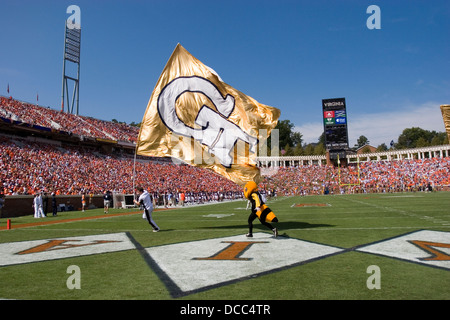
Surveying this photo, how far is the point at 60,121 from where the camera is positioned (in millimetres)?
46562

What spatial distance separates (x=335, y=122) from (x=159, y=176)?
116 ft

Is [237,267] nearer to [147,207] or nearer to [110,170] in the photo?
[147,207]

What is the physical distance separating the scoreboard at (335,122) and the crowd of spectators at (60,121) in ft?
115

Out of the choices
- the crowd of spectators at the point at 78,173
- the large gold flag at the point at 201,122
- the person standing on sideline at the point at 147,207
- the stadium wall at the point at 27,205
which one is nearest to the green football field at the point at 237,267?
the person standing on sideline at the point at 147,207

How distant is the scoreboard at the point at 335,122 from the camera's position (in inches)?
2539

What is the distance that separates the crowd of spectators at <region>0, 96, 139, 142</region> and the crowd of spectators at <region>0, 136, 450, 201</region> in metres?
2.83

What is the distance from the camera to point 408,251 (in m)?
7.26

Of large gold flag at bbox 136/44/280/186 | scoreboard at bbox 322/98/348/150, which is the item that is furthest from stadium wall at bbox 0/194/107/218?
scoreboard at bbox 322/98/348/150

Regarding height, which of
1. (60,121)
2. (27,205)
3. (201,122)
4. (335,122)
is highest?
(335,122)

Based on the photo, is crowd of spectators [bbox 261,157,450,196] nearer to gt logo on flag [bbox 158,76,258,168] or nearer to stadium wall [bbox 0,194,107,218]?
stadium wall [bbox 0,194,107,218]

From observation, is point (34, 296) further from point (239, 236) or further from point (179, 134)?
point (179, 134)

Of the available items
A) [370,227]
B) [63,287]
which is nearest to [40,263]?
[63,287]

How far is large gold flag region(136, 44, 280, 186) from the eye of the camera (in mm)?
11898

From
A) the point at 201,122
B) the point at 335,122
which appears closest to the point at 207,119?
the point at 201,122
